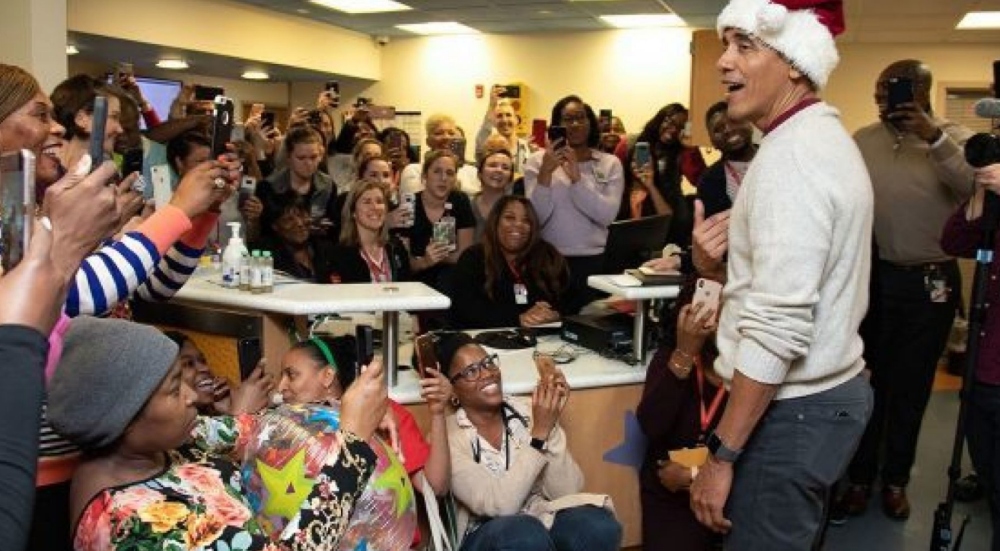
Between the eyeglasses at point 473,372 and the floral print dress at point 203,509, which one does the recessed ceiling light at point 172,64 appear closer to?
the eyeglasses at point 473,372

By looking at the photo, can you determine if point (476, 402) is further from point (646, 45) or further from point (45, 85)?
point (646, 45)

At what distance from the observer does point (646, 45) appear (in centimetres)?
881

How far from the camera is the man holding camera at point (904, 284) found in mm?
3152

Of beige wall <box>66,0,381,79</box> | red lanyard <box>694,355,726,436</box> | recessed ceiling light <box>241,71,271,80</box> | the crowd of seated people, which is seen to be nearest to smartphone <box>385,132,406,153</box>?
the crowd of seated people

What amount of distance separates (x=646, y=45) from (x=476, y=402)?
722 cm

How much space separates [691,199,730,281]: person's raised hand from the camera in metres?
1.79

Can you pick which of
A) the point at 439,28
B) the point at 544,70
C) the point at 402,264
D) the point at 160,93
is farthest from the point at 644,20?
the point at 402,264

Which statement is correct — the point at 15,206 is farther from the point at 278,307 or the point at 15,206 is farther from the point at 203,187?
the point at 278,307

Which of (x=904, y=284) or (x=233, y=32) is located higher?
(x=233, y=32)

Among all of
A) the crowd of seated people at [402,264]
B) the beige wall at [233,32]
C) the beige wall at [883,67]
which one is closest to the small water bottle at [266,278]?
the crowd of seated people at [402,264]

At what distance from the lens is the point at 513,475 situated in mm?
2223

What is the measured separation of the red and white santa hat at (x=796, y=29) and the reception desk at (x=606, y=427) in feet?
4.27

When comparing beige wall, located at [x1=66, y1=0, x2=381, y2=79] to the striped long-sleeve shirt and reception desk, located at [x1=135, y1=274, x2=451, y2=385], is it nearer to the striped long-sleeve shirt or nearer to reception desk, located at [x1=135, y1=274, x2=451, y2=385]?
reception desk, located at [x1=135, y1=274, x2=451, y2=385]

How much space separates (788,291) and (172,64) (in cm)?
959
